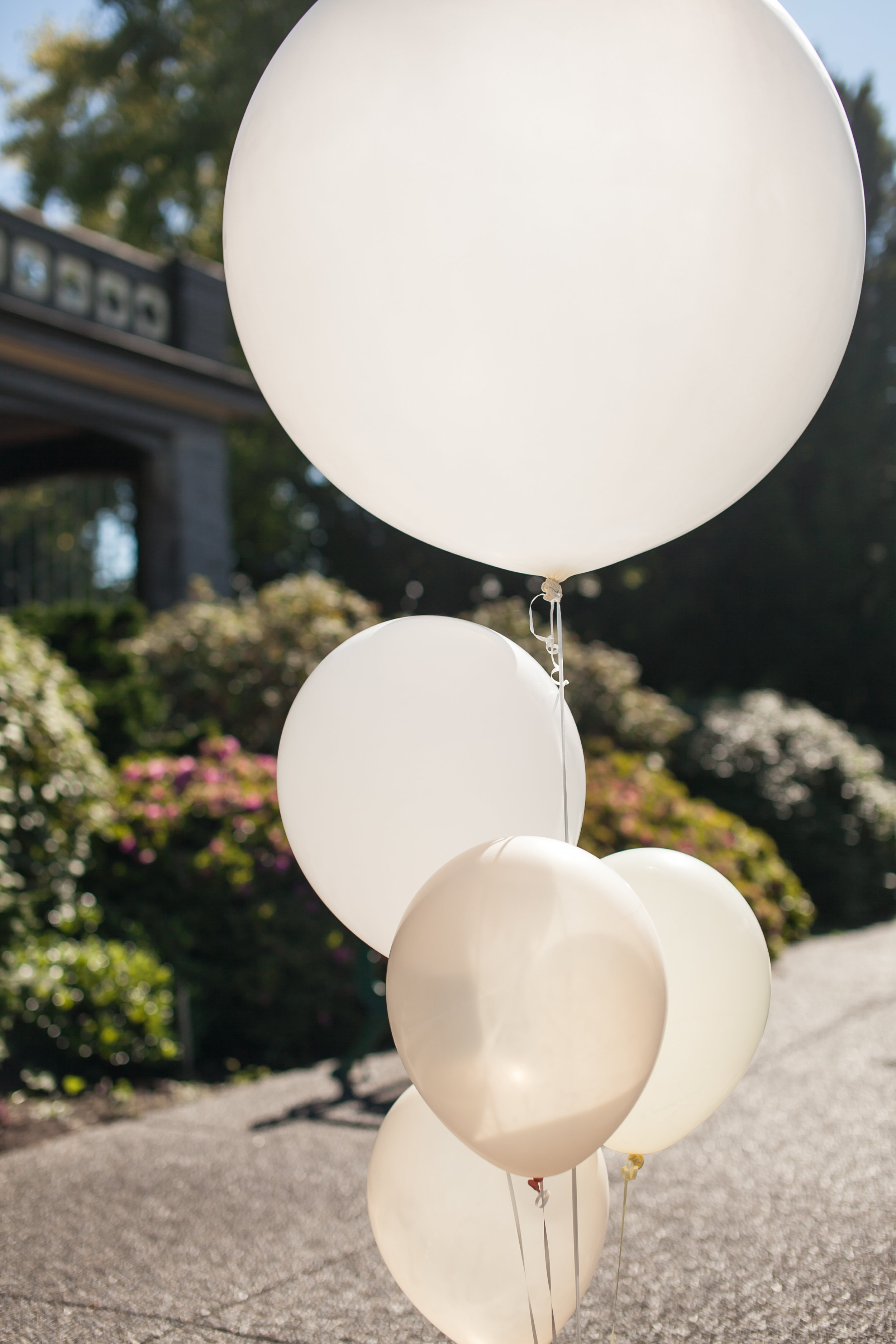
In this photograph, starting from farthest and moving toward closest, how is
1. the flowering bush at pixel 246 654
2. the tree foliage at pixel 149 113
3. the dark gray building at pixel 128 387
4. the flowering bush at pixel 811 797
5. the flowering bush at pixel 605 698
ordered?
the tree foliage at pixel 149 113 → the flowering bush at pixel 811 797 → the flowering bush at pixel 605 698 → the dark gray building at pixel 128 387 → the flowering bush at pixel 246 654

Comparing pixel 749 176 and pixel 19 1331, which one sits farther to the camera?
pixel 19 1331

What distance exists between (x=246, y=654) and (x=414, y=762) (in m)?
5.55

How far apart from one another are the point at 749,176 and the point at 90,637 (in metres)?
6.34

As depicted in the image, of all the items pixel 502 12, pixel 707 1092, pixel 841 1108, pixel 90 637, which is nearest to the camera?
pixel 502 12

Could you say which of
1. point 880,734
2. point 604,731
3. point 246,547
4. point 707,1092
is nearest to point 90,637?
point 604,731

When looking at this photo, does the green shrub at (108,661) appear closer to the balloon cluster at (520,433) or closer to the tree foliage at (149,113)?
the balloon cluster at (520,433)

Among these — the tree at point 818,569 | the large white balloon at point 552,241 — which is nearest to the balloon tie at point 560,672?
the large white balloon at point 552,241

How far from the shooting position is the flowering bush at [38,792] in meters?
4.47

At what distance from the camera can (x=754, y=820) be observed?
8.94 m

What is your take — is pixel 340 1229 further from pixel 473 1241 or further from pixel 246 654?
pixel 246 654

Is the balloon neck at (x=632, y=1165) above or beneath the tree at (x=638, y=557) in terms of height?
beneath

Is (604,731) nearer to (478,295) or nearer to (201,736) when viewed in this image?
(201,736)

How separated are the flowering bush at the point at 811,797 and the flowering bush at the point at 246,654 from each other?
3.40 meters

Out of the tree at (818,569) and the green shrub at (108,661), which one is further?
the tree at (818,569)
